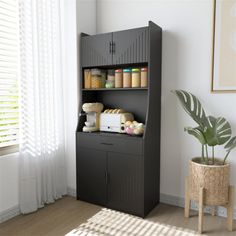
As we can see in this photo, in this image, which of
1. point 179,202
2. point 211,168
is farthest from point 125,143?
point 179,202

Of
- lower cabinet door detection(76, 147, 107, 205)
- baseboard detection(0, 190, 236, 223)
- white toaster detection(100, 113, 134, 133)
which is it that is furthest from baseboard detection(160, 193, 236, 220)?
white toaster detection(100, 113, 134, 133)

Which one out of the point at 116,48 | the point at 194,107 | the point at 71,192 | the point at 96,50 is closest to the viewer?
the point at 194,107

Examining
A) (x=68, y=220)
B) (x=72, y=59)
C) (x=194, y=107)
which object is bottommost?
(x=68, y=220)

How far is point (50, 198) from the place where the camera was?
2613 millimetres

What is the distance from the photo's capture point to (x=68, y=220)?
2.27m

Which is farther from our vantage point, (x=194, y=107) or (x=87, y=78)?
(x=87, y=78)

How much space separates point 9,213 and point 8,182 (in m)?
0.31

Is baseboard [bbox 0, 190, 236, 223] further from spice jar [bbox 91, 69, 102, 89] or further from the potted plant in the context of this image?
spice jar [bbox 91, 69, 102, 89]

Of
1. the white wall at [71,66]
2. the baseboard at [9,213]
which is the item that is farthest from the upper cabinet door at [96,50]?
the baseboard at [9,213]

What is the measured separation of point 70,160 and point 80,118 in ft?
1.78

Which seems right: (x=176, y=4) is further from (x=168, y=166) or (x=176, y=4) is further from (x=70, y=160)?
(x=70, y=160)

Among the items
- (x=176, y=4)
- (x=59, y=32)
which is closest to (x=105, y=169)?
(x=59, y=32)

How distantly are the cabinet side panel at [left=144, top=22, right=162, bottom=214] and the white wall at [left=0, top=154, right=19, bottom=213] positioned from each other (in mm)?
1282

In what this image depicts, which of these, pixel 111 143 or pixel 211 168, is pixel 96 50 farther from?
pixel 211 168
